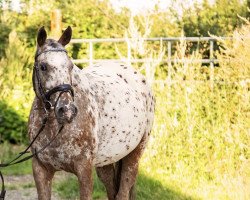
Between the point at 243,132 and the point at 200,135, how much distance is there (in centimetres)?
63

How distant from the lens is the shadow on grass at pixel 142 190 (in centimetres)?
783

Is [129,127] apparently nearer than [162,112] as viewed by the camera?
Yes

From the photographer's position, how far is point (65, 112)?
4809 mm

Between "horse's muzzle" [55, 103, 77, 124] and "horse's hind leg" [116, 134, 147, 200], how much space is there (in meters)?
1.70

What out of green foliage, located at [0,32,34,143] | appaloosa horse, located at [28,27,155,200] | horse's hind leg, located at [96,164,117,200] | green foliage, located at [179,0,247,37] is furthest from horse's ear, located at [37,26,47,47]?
green foliage, located at [179,0,247,37]

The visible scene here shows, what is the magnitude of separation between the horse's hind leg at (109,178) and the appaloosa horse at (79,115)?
0.95 ft

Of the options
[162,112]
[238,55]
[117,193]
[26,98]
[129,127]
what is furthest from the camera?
[26,98]

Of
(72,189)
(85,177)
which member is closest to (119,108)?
(85,177)

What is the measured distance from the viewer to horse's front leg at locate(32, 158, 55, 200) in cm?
529

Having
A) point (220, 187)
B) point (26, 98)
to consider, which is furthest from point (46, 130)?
point (26, 98)

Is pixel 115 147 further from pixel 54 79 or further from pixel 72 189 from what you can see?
pixel 72 189

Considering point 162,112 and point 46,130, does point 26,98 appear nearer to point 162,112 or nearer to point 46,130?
point 162,112

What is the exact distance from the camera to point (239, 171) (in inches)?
340

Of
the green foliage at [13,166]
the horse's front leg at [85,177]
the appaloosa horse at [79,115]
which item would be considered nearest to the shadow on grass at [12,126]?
the green foliage at [13,166]
